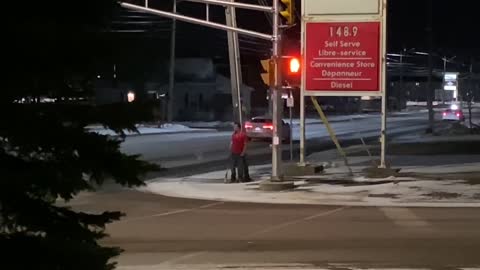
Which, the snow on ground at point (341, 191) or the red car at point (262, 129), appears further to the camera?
the red car at point (262, 129)

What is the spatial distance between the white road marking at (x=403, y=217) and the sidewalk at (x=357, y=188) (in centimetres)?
112

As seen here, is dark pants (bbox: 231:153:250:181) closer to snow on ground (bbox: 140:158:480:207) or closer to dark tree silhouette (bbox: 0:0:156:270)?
snow on ground (bbox: 140:158:480:207)

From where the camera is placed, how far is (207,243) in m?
12.0

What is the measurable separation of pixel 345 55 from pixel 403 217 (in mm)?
9725

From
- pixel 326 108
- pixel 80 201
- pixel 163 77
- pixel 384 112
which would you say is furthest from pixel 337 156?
pixel 326 108

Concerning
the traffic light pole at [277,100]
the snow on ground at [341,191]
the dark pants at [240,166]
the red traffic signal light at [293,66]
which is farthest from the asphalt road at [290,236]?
the dark pants at [240,166]

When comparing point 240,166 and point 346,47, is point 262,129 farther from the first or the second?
point 240,166

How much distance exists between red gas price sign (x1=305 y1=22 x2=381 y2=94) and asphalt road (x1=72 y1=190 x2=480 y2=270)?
7.57 m

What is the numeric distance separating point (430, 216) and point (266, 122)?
31.4m

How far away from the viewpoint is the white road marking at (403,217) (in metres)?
14.3

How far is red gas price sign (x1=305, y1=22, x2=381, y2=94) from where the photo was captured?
24125 mm

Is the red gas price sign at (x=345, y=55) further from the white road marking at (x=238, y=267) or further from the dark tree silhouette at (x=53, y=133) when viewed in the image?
the dark tree silhouette at (x=53, y=133)

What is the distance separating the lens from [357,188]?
2122 cm

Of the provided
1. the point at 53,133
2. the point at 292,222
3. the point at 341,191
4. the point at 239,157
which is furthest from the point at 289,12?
the point at 53,133
